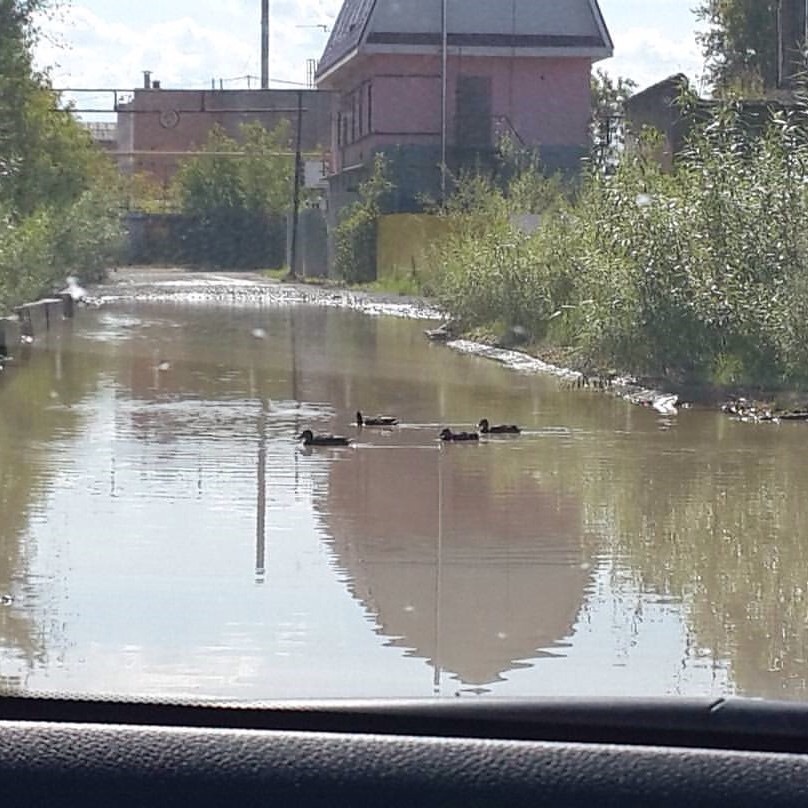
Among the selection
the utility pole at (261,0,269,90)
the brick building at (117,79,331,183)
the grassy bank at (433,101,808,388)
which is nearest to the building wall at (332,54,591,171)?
the brick building at (117,79,331,183)

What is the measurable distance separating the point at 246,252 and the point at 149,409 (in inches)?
1960

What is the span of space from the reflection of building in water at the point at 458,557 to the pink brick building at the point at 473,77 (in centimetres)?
3693

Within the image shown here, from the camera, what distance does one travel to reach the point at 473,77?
4997 cm

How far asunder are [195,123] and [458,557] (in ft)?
271

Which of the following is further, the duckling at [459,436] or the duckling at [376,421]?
the duckling at [376,421]

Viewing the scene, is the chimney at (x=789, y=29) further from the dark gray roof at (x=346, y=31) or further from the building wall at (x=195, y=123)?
the building wall at (x=195, y=123)

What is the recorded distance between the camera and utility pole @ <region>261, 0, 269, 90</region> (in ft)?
246

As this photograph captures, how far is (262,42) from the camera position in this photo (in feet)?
258

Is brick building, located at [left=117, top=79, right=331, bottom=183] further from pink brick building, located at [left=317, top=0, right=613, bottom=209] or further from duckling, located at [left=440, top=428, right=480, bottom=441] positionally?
duckling, located at [left=440, top=428, right=480, bottom=441]

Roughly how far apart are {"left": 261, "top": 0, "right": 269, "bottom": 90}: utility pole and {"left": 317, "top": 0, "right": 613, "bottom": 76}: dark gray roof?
2493cm

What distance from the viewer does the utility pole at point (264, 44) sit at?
246ft

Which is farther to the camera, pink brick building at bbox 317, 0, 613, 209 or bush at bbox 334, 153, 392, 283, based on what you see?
pink brick building at bbox 317, 0, 613, 209

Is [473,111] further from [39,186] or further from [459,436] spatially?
[459,436]

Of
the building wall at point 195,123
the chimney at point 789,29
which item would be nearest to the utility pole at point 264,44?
the building wall at point 195,123
